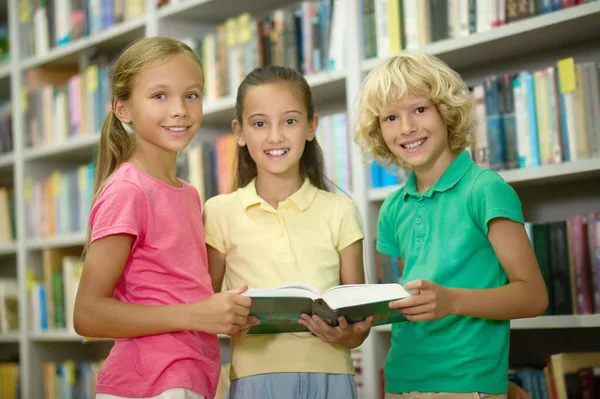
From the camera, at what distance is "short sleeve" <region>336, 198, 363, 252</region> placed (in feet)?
5.33

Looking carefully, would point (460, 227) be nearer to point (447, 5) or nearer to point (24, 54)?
point (447, 5)

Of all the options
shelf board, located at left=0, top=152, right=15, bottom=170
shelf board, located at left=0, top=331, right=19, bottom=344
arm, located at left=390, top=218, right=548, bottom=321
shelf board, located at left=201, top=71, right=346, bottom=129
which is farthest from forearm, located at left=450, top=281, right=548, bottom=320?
shelf board, located at left=0, top=152, right=15, bottom=170

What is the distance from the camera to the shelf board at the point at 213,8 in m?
2.79

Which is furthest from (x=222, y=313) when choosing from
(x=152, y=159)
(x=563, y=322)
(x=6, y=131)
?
(x=6, y=131)

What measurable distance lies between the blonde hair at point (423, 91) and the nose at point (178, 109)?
0.41 meters

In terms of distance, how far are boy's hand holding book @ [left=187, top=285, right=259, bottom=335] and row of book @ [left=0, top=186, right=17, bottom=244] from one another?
95.2 inches

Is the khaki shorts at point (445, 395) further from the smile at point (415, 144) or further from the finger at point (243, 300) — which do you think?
the smile at point (415, 144)

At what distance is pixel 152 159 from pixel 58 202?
1.93 m

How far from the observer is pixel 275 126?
1.62 metres

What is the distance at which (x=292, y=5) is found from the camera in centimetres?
288

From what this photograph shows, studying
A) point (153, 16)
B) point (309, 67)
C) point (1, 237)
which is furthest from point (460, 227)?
point (1, 237)

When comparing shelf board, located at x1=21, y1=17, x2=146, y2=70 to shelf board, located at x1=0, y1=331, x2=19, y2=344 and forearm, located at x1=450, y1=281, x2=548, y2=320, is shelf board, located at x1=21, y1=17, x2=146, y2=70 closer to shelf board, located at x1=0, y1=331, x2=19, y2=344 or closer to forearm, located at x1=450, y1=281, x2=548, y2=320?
shelf board, located at x1=0, y1=331, x2=19, y2=344

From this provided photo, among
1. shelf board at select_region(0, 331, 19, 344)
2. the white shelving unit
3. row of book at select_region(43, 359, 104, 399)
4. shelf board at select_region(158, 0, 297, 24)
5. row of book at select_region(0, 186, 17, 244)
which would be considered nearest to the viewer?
the white shelving unit

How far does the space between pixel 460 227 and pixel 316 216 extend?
322 mm
